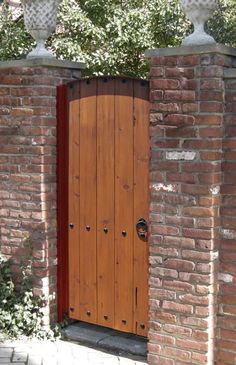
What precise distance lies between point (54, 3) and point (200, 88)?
160 cm

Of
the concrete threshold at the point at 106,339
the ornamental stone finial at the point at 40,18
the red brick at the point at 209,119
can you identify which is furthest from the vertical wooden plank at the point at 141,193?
the ornamental stone finial at the point at 40,18

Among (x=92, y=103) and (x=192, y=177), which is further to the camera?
(x=92, y=103)

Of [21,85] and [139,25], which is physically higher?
[139,25]

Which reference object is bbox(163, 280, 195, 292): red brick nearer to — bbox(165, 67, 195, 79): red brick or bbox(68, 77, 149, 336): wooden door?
bbox(68, 77, 149, 336): wooden door

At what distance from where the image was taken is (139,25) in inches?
305

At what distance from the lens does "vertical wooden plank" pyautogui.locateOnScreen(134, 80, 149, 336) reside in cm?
424

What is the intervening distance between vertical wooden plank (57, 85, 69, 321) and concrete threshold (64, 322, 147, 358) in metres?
0.20

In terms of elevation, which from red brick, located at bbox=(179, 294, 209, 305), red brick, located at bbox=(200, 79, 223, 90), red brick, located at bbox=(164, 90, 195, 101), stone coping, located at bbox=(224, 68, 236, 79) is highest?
stone coping, located at bbox=(224, 68, 236, 79)

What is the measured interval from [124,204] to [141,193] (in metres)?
0.19

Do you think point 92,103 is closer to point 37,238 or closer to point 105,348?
point 37,238

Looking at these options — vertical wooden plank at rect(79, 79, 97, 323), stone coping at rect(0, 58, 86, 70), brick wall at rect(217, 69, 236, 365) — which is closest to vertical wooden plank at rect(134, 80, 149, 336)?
Answer: vertical wooden plank at rect(79, 79, 97, 323)

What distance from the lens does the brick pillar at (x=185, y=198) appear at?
380 centimetres

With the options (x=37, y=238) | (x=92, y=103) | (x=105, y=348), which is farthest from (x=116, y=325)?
(x=92, y=103)

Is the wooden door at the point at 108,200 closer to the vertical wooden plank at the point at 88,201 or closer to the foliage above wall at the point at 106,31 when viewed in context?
the vertical wooden plank at the point at 88,201
